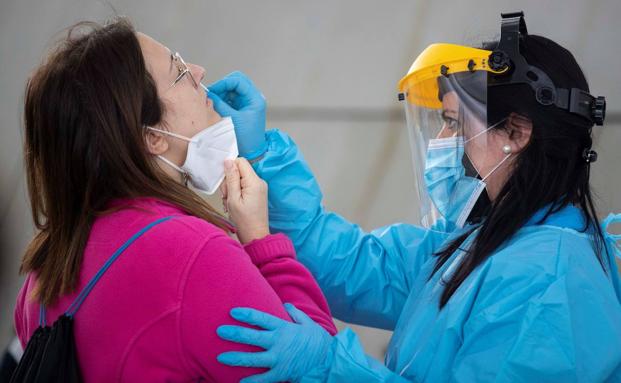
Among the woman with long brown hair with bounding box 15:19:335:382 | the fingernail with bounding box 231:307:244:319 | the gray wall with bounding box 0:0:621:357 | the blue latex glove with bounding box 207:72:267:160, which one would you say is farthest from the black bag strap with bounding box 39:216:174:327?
the gray wall with bounding box 0:0:621:357

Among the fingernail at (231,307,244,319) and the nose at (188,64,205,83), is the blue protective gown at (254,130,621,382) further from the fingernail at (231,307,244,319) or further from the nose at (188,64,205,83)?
the nose at (188,64,205,83)

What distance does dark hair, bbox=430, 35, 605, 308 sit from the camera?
1.51 m

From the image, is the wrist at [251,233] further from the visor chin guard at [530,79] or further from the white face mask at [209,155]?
the visor chin guard at [530,79]

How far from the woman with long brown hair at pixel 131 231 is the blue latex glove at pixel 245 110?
29 cm

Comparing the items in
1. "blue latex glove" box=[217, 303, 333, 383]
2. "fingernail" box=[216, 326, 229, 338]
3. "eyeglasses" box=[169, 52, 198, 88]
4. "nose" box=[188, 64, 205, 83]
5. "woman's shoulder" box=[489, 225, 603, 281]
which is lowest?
"blue latex glove" box=[217, 303, 333, 383]

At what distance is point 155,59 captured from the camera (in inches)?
57.4

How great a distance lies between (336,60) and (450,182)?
4.51 feet

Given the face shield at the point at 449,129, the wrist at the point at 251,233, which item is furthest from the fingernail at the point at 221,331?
the face shield at the point at 449,129

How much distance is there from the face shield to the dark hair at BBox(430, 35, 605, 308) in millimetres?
48

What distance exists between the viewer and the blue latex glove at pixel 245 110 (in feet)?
5.96

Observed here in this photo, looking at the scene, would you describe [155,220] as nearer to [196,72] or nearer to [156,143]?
[156,143]

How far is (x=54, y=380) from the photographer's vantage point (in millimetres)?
1226

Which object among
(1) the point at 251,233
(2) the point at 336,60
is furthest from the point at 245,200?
(2) the point at 336,60

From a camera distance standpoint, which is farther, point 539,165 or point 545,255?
point 539,165
